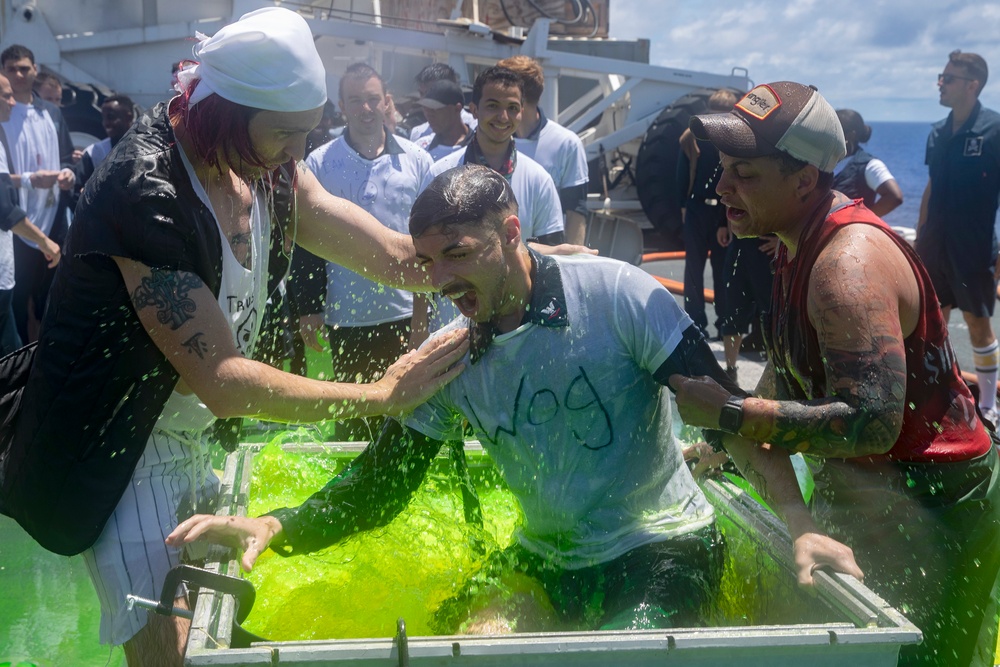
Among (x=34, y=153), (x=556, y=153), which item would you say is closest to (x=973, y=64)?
(x=556, y=153)

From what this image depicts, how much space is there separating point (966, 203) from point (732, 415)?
16.6ft

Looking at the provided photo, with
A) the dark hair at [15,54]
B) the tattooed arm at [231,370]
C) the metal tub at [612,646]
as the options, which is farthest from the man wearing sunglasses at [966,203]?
the dark hair at [15,54]

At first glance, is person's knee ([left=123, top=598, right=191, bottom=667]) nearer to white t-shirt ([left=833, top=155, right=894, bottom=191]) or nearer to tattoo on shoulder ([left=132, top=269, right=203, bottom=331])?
tattoo on shoulder ([left=132, top=269, right=203, bottom=331])

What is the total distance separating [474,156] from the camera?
5.38 metres

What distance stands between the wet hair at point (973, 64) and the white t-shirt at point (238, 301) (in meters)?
5.57

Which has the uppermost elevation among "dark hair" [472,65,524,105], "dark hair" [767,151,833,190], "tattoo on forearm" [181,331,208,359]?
"dark hair" [472,65,524,105]

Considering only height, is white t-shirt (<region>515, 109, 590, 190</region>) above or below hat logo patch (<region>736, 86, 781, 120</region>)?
below

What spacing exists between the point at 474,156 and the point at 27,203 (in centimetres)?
383

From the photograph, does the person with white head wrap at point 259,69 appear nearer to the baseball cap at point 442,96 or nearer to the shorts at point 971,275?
the baseball cap at point 442,96

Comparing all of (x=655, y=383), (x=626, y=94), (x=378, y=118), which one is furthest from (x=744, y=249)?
(x=626, y=94)

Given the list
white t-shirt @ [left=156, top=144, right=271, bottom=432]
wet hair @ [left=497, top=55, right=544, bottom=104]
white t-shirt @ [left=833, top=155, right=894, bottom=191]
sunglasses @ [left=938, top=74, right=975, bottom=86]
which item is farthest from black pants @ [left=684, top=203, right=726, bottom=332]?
white t-shirt @ [left=156, top=144, right=271, bottom=432]

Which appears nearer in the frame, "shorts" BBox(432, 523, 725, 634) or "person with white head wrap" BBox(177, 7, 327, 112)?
"person with white head wrap" BBox(177, 7, 327, 112)

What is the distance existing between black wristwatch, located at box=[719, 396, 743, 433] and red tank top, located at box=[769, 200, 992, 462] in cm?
26

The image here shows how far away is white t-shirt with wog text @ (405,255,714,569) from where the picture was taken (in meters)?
2.76
